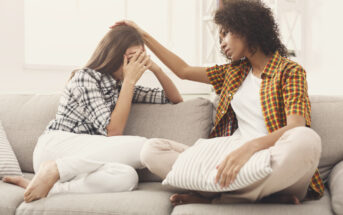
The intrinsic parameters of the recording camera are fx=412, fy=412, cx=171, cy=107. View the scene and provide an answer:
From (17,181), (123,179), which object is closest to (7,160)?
(17,181)

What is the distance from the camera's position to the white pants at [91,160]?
1399 millimetres

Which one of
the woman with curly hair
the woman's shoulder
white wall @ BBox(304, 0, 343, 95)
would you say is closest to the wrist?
the woman with curly hair

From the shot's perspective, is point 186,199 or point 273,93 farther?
point 273,93

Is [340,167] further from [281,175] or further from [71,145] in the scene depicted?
[71,145]

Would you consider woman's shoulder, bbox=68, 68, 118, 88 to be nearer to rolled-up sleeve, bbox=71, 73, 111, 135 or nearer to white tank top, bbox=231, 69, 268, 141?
rolled-up sleeve, bbox=71, 73, 111, 135

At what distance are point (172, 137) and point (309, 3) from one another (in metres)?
1.77

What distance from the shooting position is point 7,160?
1718mm

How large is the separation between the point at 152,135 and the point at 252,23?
0.63 m

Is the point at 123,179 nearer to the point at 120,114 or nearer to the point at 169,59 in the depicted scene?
the point at 120,114

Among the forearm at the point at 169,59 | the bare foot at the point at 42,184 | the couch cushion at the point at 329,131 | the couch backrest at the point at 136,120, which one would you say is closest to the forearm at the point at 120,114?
the couch backrest at the point at 136,120

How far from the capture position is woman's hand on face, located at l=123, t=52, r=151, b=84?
1796 millimetres

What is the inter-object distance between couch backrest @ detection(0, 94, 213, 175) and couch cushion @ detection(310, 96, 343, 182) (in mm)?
458

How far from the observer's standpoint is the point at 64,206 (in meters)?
1.29

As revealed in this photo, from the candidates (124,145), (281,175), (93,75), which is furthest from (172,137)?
(281,175)
